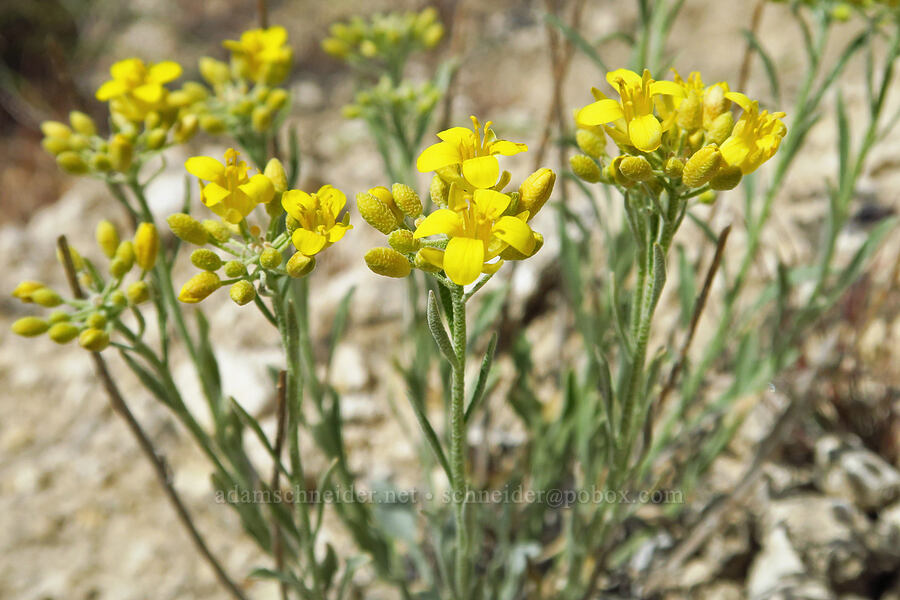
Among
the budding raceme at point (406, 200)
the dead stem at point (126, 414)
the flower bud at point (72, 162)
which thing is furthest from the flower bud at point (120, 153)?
the budding raceme at point (406, 200)

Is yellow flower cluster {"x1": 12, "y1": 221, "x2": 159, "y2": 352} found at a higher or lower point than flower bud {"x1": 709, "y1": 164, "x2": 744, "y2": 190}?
lower

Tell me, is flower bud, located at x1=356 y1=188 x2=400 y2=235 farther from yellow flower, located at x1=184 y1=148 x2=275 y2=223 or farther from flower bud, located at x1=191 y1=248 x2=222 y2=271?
flower bud, located at x1=191 y1=248 x2=222 y2=271

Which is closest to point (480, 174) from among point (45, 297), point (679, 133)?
point (679, 133)

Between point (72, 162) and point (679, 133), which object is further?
point (72, 162)

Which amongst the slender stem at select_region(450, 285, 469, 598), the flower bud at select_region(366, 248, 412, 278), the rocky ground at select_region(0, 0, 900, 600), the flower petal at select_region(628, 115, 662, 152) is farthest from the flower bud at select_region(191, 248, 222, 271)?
the rocky ground at select_region(0, 0, 900, 600)

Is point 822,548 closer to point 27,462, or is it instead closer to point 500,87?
point 27,462

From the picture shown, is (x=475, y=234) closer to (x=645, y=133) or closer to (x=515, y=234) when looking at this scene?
(x=515, y=234)
